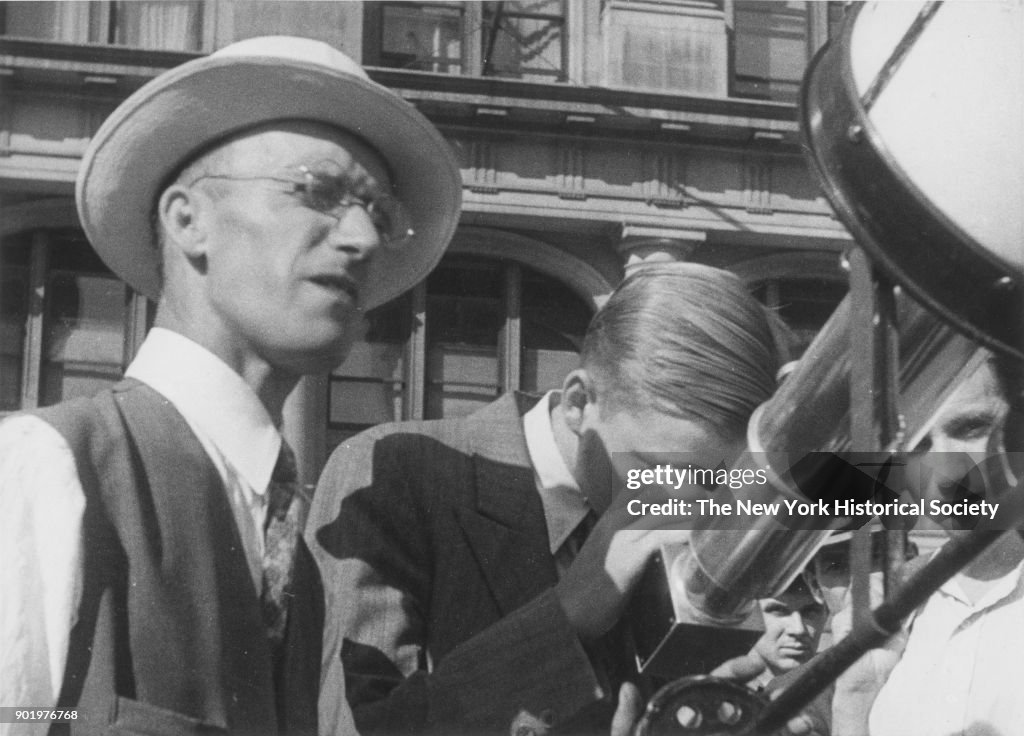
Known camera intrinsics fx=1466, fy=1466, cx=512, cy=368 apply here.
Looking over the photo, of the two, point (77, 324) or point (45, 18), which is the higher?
point (45, 18)

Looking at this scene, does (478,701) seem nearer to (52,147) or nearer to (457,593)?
(457,593)

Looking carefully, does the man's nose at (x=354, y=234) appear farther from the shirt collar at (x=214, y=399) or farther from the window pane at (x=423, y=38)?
the window pane at (x=423, y=38)

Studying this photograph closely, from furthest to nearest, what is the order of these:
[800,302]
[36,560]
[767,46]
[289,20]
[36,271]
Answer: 1. [767,46]
2. [289,20]
3. [36,271]
4. [800,302]
5. [36,560]

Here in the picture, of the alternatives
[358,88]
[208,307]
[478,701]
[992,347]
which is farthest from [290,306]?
[992,347]

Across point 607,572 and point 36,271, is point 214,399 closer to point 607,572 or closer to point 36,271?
point 607,572

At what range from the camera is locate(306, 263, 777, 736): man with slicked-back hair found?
102 centimetres

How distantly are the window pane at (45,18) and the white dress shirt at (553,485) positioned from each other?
825 mm

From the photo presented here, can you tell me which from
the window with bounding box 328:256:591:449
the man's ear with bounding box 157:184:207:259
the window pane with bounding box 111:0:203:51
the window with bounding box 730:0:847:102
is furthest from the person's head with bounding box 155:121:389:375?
the window with bounding box 730:0:847:102

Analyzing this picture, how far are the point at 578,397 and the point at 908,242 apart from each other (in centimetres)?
53

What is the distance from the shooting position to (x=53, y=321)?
1.55 meters

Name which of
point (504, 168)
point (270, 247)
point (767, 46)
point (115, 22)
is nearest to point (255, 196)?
point (270, 247)

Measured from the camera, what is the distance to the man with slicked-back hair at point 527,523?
3.34 feet

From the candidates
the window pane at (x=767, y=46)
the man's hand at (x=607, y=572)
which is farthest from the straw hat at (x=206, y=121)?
the window pane at (x=767, y=46)

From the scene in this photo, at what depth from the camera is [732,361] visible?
1094 mm
